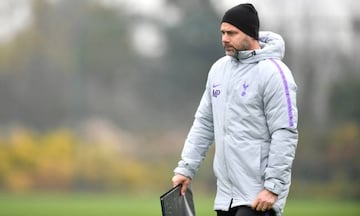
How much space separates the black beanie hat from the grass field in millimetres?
7641

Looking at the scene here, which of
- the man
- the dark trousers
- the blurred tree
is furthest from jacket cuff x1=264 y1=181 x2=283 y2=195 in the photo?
the blurred tree

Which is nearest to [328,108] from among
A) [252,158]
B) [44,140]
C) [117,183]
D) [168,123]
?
[168,123]

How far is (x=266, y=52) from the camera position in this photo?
13.0ft

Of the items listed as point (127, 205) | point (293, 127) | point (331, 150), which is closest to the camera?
point (293, 127)

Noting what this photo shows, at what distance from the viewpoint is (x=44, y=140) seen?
1988 cm

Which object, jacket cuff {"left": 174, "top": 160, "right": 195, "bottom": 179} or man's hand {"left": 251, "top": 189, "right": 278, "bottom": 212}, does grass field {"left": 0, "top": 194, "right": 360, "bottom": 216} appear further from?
man's hand {"left": 251, "top": 189, "right": 278, "bottom": 212}

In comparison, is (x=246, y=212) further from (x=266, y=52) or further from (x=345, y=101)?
(x=345, y=101)

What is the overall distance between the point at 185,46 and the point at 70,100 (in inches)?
→ 107

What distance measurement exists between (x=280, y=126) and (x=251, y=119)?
0.14m

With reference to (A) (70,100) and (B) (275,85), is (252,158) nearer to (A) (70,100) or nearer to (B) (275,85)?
(B) (275,85)

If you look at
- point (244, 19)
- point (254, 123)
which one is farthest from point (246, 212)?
point (244, 19)

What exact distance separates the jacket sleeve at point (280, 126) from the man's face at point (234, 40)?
19 centimetres

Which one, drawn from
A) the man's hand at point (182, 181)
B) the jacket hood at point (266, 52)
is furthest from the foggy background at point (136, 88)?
the jacket hood at point (266, 52)

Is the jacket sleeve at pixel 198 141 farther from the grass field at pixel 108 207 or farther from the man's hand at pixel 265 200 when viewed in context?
the grass field at pixel 108 207
